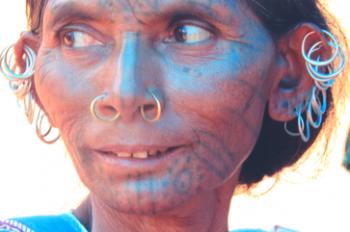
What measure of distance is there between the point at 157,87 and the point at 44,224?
→ 2.48 ft

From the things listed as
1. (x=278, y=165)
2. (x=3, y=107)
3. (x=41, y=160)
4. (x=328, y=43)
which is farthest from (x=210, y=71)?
(x=3, y=107)

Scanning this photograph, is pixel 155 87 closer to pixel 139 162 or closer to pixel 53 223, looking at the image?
pixel 139 162

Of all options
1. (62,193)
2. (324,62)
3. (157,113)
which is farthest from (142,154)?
(62,193)

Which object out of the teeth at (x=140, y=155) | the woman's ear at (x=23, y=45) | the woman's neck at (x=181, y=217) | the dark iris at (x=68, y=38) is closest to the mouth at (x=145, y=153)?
the teeth at (x=140, y=155)

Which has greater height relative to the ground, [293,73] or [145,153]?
[293,73]

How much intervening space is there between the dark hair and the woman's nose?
1.31 ft

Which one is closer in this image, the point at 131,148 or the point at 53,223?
the point at 131,148

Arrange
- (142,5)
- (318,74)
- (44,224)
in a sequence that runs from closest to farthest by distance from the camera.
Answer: (142,5)
(318,74)
(44,224)

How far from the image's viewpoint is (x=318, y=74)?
275 centimetres

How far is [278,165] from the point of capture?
322cm

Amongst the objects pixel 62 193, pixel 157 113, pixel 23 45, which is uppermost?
pixel 62 193

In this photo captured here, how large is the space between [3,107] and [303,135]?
597cm

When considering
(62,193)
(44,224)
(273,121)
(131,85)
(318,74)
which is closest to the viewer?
(131,85)

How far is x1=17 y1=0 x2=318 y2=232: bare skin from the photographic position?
2432mm
